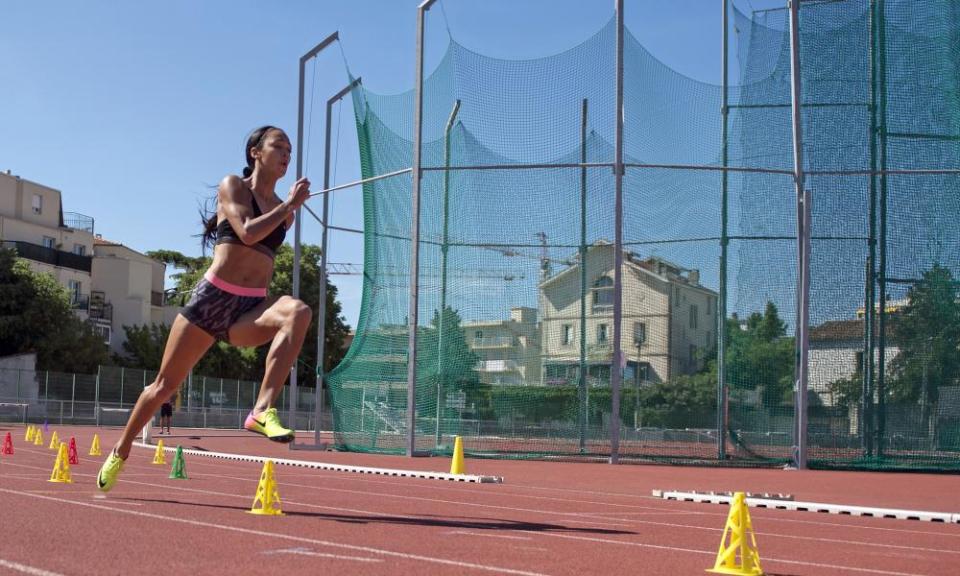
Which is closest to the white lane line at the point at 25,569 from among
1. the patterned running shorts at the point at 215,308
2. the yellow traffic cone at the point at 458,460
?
the patterned running shorts at the point at 215,308

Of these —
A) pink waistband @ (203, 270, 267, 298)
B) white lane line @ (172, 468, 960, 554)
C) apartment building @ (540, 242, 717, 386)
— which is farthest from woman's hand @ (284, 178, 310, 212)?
apartment building @ (540, 242, 717, 386)

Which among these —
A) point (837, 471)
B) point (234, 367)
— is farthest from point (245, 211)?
point (234, 367)

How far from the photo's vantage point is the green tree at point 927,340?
19297 millimetres

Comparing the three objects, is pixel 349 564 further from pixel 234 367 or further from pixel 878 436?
pixel 234 367

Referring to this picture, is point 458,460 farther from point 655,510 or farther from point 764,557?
point 764,557

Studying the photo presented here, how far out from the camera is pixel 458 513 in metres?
8.80

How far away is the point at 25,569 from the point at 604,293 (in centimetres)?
1635

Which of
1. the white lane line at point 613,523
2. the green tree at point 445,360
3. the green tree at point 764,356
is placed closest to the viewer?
the white lane line at point 613,523

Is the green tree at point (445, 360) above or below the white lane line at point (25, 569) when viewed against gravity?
above

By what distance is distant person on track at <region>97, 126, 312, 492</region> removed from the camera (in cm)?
752

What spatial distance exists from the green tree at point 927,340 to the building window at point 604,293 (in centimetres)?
489

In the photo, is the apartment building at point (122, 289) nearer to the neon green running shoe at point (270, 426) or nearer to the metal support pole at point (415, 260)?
the metal support pole at point (415, 260)

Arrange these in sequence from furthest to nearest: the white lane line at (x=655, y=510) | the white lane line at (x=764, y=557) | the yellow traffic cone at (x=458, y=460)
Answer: the yellow traffic cone at (x=458, y=460) < the white lane line at (x=655, y=510) < the white lane line at (x=764, y=557)

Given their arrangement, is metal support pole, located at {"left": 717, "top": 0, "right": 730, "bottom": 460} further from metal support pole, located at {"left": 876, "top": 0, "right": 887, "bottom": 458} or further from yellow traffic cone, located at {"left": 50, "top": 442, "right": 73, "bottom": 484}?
yellow traffic cone, located at {"left": 50, "top": 442, "right": 73, "bottom": 484}
